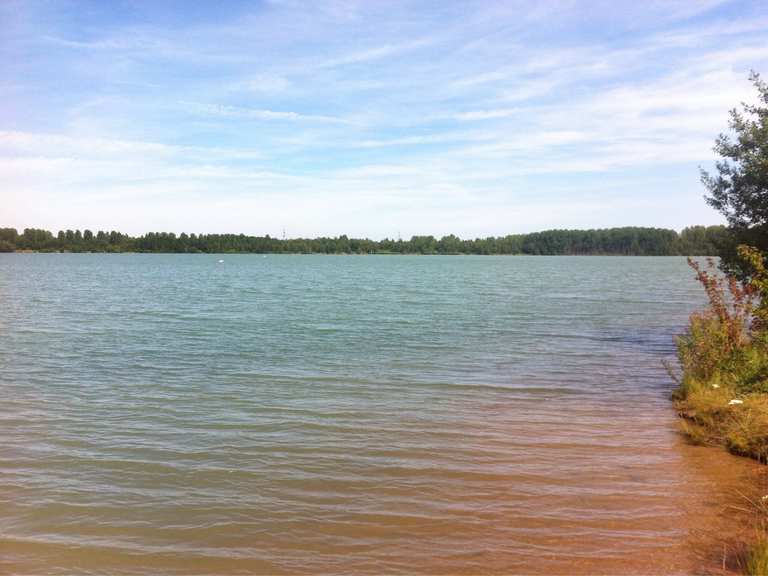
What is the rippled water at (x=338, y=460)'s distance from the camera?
6633 mm

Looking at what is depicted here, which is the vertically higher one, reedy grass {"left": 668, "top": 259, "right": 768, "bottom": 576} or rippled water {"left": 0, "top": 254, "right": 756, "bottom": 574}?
reedy grass {"left": 668, "top": 259, "right": 768, "bottom": 576}

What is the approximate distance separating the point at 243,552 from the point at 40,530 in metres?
2.50

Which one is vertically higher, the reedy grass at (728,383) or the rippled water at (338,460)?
the reedy grass at (728,383)

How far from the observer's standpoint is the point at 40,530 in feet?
23.3

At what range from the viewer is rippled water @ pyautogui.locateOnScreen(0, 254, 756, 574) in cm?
663

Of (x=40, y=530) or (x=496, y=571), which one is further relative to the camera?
(x=40, y=530)

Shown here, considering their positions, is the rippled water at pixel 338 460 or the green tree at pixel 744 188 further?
the green tree at pixel 744 188

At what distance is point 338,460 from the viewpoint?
31.0ft

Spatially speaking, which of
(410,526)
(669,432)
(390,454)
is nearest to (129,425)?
(390,454)

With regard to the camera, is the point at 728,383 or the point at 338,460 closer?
the point at 338,460

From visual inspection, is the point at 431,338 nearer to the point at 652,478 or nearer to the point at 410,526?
the point at 652,478

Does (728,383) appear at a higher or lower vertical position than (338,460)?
higher

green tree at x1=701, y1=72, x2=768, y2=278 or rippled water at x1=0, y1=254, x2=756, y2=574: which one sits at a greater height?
green tree at x1=701, y1=72, x2=768, y2=278

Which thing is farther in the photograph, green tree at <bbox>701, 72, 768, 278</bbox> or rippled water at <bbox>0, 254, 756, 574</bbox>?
green tree at <bbox>701, 72, 768, 278</bbox>
